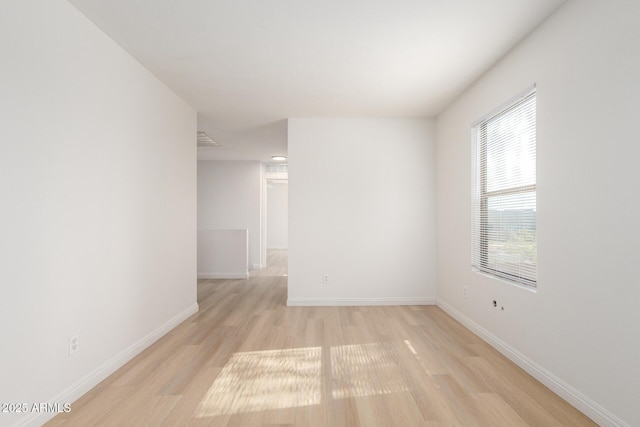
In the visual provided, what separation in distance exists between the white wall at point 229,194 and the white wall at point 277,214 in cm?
554

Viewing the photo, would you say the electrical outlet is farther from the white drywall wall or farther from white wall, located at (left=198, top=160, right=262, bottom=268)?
white wall, located at (left=198, top=160, right=262, bottom=268)

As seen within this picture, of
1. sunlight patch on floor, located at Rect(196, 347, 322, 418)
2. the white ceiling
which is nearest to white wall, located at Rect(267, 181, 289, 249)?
the white ceiling

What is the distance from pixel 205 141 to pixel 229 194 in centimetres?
202

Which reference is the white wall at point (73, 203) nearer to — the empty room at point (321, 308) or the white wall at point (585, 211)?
the empty room at point (321, 308)

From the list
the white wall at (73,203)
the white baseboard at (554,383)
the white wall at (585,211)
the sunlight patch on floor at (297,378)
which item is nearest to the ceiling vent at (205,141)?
the white wall at (73,203)

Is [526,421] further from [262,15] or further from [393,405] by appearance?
[262,15]

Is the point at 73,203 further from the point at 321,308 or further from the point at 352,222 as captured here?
the point at 352,222

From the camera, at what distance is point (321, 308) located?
15.2ft

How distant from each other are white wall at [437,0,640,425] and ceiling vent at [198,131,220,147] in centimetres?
444

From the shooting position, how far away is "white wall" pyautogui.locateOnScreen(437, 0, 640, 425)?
5.93 feet

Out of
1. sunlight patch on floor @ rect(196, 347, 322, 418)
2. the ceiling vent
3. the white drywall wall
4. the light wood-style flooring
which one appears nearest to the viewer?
the light wood-style flooring

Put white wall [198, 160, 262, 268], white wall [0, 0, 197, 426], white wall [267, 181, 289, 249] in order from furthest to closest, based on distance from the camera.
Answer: white wall [267, 181, 289, 249] → white wall [198, 160, 262, 268] → white wall [0, 0, 197, 426]

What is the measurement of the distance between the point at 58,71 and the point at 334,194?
3308 millimetres

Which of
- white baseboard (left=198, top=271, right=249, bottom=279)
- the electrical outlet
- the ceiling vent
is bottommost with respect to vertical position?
white baseboard (left=198, top=271, right=249, bottom=279)
